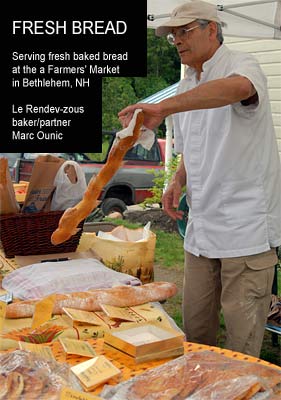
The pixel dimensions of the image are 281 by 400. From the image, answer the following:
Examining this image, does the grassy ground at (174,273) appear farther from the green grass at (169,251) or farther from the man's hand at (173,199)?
the man's hand at (173,199)

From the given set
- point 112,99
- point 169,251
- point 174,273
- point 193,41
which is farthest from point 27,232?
point 112,99

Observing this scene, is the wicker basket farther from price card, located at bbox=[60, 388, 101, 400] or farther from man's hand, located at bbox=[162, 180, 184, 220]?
price card, located at bbox=[60, 388, 101, 400]

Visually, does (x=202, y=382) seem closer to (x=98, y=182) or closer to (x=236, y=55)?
(x=98, y=182)

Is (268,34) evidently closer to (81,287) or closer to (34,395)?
(81,287)

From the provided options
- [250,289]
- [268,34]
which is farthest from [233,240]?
[268,34]

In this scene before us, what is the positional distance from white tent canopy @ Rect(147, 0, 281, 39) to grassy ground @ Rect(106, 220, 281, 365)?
1609mm

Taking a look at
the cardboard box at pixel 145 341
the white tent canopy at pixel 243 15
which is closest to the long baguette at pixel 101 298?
the cardboard box at pixel 145 341

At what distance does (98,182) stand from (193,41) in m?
0.61

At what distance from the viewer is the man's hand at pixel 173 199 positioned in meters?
2.23

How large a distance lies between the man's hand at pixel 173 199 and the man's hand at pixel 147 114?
2.49 feet

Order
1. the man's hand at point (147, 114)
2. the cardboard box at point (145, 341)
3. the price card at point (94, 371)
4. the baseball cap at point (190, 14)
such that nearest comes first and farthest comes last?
the price card at point (94, 371) → the cardboard box at point (145, 341) → the man's hand at point (147, 114) → the baseball cap at point (190, 14)

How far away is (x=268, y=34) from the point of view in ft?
12.7

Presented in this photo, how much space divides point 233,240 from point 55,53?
1509 millimetres

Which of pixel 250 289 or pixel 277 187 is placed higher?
pixel 277 187
